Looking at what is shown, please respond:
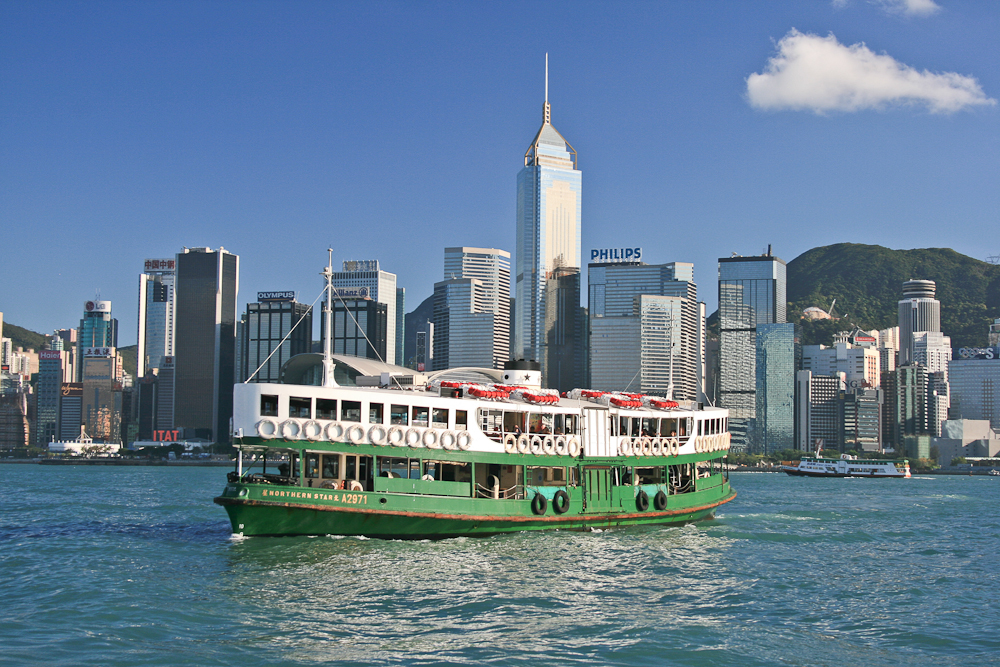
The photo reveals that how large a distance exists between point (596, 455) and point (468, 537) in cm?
664

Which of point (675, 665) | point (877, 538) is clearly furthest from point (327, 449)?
point (877, 538)

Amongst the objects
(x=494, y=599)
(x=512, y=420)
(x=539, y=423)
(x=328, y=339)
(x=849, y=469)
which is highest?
(x=328, y=339)

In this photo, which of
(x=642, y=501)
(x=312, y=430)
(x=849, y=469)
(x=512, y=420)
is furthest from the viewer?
(x=849, y=469)

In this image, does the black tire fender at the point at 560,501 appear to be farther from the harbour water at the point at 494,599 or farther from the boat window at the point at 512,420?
the boat window at the point at 512,420

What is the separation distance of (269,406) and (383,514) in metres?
5.00

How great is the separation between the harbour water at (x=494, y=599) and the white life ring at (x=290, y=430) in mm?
3266

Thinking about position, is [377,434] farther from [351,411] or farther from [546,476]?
[546,476]

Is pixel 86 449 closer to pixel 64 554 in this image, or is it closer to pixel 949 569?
pixel 64 554

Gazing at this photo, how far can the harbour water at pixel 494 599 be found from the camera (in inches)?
719

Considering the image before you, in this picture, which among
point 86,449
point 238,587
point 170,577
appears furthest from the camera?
point 86,449

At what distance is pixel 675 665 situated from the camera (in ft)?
58.1

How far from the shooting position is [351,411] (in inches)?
1172

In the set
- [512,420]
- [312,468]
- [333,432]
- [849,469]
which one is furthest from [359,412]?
[849,469]

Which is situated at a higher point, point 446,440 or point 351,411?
point 351,411
